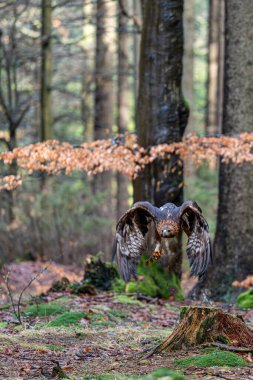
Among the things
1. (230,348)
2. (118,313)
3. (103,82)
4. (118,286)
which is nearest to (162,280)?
Answer: (118,286)

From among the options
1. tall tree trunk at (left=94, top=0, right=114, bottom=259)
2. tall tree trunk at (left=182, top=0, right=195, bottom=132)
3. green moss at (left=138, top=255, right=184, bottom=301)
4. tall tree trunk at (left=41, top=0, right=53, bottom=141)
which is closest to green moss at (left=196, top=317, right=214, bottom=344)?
green moss at (left=138, top=255, right=184, bottom=301)

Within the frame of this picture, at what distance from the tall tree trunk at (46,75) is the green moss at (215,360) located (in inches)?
543

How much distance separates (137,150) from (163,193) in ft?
2.97

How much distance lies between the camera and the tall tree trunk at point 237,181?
13.7 m

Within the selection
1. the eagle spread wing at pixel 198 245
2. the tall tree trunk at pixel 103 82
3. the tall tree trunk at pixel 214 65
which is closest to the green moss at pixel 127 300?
the eagle spread wing at pixel 198 245

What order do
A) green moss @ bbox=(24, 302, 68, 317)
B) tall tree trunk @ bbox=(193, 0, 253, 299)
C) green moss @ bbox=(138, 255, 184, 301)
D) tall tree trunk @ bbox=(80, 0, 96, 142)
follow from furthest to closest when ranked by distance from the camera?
tall tree trunk @ bbox=(80, 0, 96, 142)
tall tree trunk @ bbox=(193, 0, 253, 299)
green moss @ bbox=(138, 255, 184, 301)
green moss @ bbox=(24, 302, 68, 317)

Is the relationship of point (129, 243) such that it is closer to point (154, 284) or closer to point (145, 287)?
point (145, 287)

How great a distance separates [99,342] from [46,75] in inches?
525

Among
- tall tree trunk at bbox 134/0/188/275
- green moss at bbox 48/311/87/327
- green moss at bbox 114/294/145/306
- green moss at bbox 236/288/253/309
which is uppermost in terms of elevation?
tall tree trunk at bbox 134/0/188/275

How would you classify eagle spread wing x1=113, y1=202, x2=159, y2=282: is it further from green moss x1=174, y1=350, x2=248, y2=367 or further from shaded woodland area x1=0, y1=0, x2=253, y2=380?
green moss x1=174, y1=350, x2=248, y2=367

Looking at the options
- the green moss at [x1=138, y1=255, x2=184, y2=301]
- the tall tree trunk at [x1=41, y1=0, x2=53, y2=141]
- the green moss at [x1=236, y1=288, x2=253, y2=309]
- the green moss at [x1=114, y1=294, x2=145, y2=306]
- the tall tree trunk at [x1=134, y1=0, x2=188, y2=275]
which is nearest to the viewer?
the green moss at [x1=114, y1=294, x2=145, y2=306]

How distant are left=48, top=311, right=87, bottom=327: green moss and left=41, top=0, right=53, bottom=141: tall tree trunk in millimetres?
10817

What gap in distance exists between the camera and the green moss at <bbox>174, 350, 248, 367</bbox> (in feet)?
21.8

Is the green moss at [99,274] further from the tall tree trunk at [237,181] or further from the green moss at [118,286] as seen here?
the tall tree trunk at [237,181]
